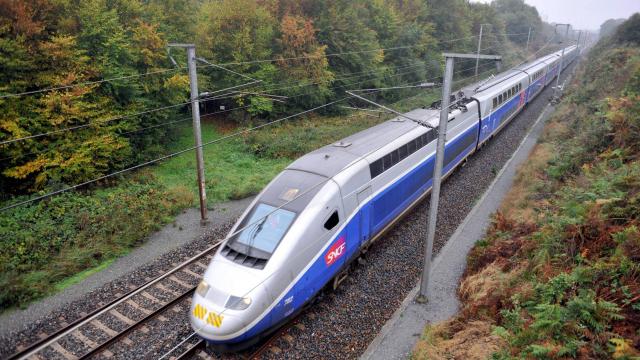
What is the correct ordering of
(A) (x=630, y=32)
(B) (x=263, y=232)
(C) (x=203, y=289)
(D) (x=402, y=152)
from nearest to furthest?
1. (C) (x=203, y=289)
2. (B) (x=263, y=232)
3. (D) (x=402, y=152)
4. (A) (x=630, y=32)

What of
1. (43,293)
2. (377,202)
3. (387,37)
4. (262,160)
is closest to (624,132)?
(377,202)

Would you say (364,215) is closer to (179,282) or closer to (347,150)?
(347,150)

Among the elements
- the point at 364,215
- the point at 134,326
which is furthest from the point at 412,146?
the point at 134,326

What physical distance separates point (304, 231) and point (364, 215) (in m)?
2.84

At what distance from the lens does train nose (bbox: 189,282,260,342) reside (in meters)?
8.59

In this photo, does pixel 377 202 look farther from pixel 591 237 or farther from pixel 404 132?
pixel 591 237

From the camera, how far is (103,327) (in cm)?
1048

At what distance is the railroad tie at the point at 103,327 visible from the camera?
1024 centimetres

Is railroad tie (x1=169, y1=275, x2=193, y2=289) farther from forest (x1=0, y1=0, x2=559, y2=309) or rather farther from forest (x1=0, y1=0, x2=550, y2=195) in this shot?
forest (x1=0, y1=0, x2=550, y2=195)

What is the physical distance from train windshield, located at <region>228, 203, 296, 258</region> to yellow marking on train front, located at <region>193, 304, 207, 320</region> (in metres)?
1.55

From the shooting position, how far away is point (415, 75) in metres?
42.4

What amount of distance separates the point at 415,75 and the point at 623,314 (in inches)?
1501

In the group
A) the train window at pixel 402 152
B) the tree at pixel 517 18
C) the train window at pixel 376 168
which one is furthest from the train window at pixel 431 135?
the tree at pixel 517 18

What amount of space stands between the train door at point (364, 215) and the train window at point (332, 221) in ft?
4.08
